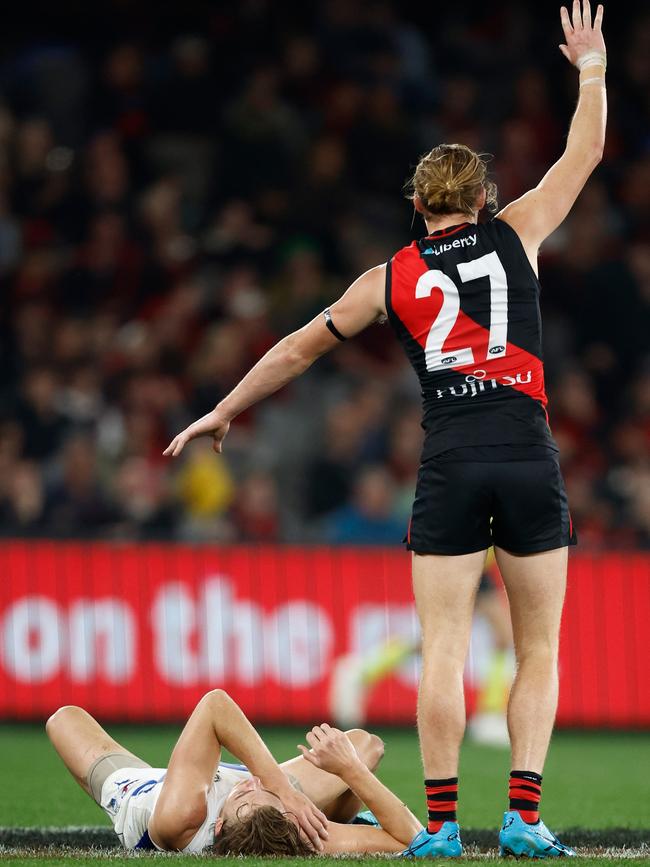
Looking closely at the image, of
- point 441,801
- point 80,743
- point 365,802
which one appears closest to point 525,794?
point 441,801

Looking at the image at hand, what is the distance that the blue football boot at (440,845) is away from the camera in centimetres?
482

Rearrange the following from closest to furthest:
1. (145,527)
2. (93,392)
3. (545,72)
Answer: (145,527), (93,392), (545,72)

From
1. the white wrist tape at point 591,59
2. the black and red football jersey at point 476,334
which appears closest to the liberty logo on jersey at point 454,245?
the black and red football jersey at point 476,334

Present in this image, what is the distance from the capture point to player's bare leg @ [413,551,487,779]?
4863mm

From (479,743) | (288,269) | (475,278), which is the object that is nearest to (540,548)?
(475,278)

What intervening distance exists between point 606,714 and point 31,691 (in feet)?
13.1

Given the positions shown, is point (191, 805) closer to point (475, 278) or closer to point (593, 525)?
point (475, 278)

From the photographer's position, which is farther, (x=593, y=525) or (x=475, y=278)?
(x=593, y=525)

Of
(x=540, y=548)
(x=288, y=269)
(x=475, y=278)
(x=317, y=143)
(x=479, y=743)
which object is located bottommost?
(x=479, y=743)

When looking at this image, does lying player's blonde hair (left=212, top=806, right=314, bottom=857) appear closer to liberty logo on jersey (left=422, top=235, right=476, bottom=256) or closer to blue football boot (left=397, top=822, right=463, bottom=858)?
blue football boot (left=397, top=822, right=463, bottom=858)

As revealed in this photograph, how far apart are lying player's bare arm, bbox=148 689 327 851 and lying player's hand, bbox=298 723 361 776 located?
14cm

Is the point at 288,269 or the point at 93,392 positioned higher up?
the point at 288,269

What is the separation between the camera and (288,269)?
43.5ft

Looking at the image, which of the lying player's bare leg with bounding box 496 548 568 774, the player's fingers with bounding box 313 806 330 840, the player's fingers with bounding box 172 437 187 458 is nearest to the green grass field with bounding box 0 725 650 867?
the player's fingers with bounding box 313 806 330 840
